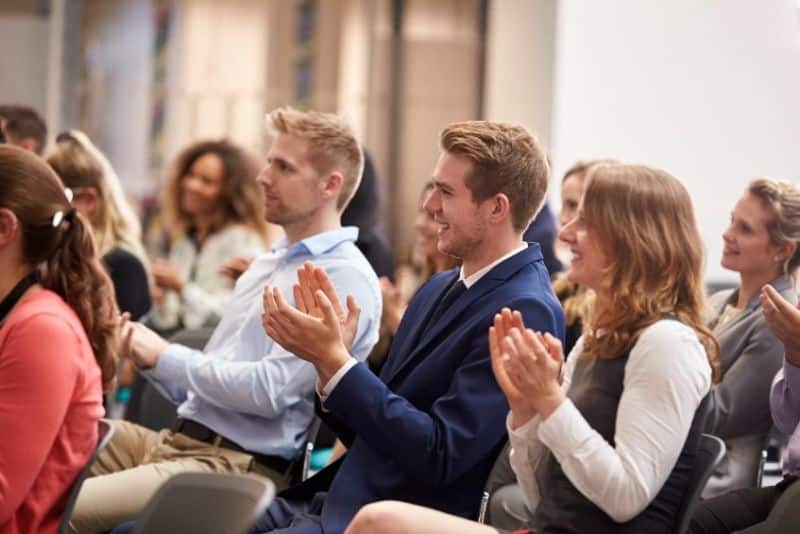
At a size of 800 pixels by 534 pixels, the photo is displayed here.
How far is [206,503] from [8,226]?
2.38 ft

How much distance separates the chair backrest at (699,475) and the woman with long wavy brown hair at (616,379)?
15mm

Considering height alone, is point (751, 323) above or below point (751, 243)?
below

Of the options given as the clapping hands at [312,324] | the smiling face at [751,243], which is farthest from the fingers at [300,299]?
the smiling face at [751,243]

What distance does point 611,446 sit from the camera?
2.26 meters

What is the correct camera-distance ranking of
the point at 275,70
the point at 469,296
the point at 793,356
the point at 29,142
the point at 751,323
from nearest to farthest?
the point at 469,296 → the point at 793,356 → the point at 751,323 → the point at 29,142 → the point at 275,70

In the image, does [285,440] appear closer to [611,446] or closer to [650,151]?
[611,446]

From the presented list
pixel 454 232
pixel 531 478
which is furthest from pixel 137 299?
pixel 531 478

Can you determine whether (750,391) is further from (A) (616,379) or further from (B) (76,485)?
(B) (76,485)

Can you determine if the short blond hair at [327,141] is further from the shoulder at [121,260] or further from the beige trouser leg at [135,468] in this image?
the shoulder at [121,260]

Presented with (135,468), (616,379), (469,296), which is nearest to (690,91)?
(469,296)

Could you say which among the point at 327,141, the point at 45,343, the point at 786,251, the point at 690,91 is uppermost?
the point at 690,91

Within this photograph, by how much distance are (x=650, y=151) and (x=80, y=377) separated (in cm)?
367

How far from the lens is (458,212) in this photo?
2.66 m

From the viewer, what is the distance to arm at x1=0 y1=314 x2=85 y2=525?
229cm
